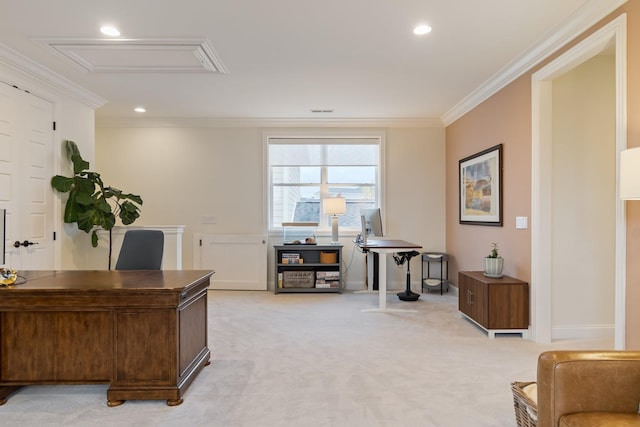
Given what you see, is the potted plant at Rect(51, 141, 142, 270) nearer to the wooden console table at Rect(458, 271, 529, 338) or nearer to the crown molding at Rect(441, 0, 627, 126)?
the wooden console table at Rect(458, 271, 529, 338)

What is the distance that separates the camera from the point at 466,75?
4.08 meters

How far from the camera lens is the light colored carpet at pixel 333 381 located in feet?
7.00

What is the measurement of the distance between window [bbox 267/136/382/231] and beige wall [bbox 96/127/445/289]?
0.78 feet

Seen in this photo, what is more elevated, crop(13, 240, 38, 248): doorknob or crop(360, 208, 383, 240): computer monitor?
crop(360, 208, 383, 240): computer monitor

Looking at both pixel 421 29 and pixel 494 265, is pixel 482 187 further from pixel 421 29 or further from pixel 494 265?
pixel 421 29

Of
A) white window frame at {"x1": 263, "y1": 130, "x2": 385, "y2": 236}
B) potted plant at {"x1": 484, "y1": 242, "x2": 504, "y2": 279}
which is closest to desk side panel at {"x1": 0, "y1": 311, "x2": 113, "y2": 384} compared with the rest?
potted plant at {"x1": 484, "y1": 242, "x2": 504, "y2": 279}

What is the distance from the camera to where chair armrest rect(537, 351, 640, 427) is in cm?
140

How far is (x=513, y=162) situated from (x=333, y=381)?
277cm

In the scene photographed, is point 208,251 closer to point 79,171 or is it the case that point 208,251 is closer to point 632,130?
point 79,171

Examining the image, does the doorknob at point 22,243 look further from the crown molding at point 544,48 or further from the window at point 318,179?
the crown molding at point 544,48

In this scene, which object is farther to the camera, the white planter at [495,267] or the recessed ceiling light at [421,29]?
the white planter at [495,267]

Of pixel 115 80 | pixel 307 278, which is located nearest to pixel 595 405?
pixel 307 278

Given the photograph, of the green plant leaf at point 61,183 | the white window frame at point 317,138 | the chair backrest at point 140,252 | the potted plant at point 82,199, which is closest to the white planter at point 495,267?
the white window frame at point 317,138

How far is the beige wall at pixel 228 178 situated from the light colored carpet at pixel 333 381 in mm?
2070
